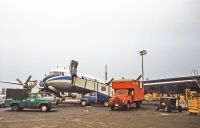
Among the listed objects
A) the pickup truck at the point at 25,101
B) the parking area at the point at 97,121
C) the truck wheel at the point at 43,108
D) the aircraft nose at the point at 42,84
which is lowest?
the parking area at the point at 97,121

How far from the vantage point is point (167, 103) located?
1139 inches

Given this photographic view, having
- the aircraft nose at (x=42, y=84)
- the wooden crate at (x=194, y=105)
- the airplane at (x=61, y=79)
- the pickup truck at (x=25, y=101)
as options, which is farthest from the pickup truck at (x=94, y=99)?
the wooden crate at (x=194, y=105)

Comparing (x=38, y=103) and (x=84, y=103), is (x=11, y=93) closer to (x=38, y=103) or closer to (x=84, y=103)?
(x=38, y=103)

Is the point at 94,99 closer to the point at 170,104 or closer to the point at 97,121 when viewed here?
the point at 170,104

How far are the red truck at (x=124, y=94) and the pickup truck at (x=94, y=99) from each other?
23.1 ft

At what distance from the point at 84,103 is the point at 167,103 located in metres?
13.4

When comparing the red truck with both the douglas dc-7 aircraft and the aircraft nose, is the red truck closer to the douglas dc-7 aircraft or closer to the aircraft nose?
the douglas dc-7 aircraft

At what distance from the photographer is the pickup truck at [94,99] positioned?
39281mm

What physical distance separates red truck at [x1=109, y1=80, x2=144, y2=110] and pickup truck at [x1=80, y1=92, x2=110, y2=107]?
7032mm

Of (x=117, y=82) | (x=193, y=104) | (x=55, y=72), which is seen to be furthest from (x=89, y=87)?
(x=193, y=104)

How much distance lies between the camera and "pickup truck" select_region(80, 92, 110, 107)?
39281 millimetres

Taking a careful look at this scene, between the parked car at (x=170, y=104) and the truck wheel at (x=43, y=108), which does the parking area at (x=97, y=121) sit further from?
the parked car at (x=170, y=104)

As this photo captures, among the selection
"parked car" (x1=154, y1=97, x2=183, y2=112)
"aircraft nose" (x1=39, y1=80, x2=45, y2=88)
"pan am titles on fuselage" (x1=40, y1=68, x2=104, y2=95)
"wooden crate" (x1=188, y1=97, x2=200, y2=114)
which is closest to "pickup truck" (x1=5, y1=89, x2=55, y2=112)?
"pan am titles on fuselage" (x1=40, y1=68, x2=104, y2=95)

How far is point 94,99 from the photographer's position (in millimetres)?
39625
